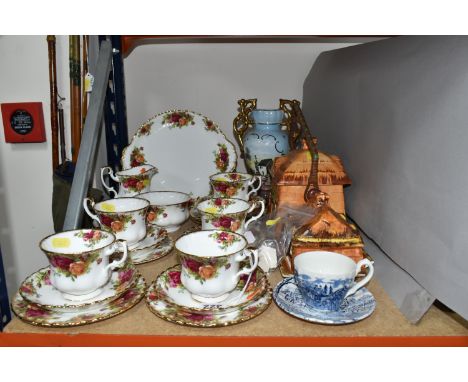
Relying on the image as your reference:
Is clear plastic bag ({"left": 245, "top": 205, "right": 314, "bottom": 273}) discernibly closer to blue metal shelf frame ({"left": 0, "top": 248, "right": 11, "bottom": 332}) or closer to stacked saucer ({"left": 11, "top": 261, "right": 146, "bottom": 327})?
stacked saucer ({"left": 11, "top": 261, "right": 146, "bottom": 327})

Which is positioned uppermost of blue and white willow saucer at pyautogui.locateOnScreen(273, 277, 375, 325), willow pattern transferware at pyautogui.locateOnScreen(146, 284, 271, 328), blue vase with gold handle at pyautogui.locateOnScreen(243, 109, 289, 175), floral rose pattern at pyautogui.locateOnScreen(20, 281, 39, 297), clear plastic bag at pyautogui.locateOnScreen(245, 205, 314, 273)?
blue vase with gold handle at pyautogui.locateOnScreen(243, 109, 289, 175)

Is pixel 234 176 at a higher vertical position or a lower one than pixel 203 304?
higher

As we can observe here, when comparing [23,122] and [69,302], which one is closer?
[69,302]

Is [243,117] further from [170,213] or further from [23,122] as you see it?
[23,122]

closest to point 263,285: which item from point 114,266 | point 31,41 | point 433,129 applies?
point 114,266

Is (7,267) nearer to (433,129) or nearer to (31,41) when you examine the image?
(31,41)

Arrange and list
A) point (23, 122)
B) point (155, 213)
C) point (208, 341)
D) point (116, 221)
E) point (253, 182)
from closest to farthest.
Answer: point (208, 341) → point (116, 221) → point (155, 213) → point (253, 182) → point (23, 122)

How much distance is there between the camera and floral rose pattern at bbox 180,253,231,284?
628 millimetres

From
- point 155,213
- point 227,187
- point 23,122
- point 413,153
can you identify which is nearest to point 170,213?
point 155,213

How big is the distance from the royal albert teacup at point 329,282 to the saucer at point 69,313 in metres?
0.25

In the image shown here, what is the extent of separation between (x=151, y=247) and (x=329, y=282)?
1.27 feet

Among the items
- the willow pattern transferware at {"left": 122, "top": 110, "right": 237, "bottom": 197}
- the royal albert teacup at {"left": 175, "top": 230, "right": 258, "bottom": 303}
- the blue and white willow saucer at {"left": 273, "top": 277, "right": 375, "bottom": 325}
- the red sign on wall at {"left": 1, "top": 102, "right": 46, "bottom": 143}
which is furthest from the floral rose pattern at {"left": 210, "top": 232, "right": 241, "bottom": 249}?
the red sign on wall at {"left": 1, "top": 102, "right": 46, "bottom": 143}

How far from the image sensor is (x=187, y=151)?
122 cm

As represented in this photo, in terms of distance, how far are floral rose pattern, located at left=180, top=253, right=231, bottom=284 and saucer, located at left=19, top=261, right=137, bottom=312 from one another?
12 cm
